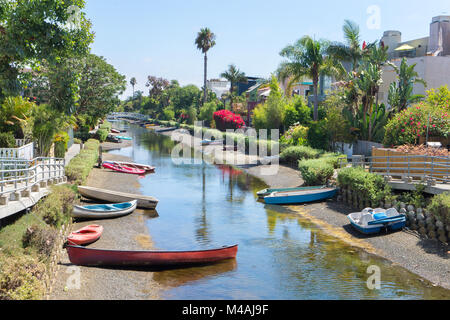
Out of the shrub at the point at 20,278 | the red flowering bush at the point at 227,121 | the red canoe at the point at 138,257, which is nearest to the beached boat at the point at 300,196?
the red canoe at the point at 138,257

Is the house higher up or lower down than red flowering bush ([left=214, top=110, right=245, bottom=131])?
higher up

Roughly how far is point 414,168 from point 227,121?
52.9 metres

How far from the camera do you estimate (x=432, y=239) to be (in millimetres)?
19031

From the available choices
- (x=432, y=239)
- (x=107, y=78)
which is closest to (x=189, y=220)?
(x=432, y=239)

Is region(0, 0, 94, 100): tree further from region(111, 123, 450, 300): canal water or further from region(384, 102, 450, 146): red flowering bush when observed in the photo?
region(384, 102, 450, 146): red flowering bush

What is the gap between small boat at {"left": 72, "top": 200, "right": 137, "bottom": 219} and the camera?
21786 millimetres

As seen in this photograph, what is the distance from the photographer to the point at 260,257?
18.4m

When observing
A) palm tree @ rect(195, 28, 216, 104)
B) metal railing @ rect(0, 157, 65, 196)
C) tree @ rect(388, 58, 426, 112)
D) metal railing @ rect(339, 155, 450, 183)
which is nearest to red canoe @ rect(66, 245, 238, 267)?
metal railing @ rect(0, 157, 65, 196)

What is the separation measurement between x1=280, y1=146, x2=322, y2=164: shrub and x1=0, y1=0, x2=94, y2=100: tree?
86.8ft

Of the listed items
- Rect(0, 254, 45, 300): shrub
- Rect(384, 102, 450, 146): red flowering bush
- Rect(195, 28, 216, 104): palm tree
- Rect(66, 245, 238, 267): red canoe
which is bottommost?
Rect(66, 245, 238, 267): red canoe

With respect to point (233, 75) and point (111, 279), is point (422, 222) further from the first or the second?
point (233, 75)

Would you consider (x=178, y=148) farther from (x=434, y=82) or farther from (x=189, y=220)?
(x=189, y=220)

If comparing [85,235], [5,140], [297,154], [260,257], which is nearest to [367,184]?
[260,257]

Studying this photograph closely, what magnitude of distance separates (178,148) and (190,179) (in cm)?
3080
